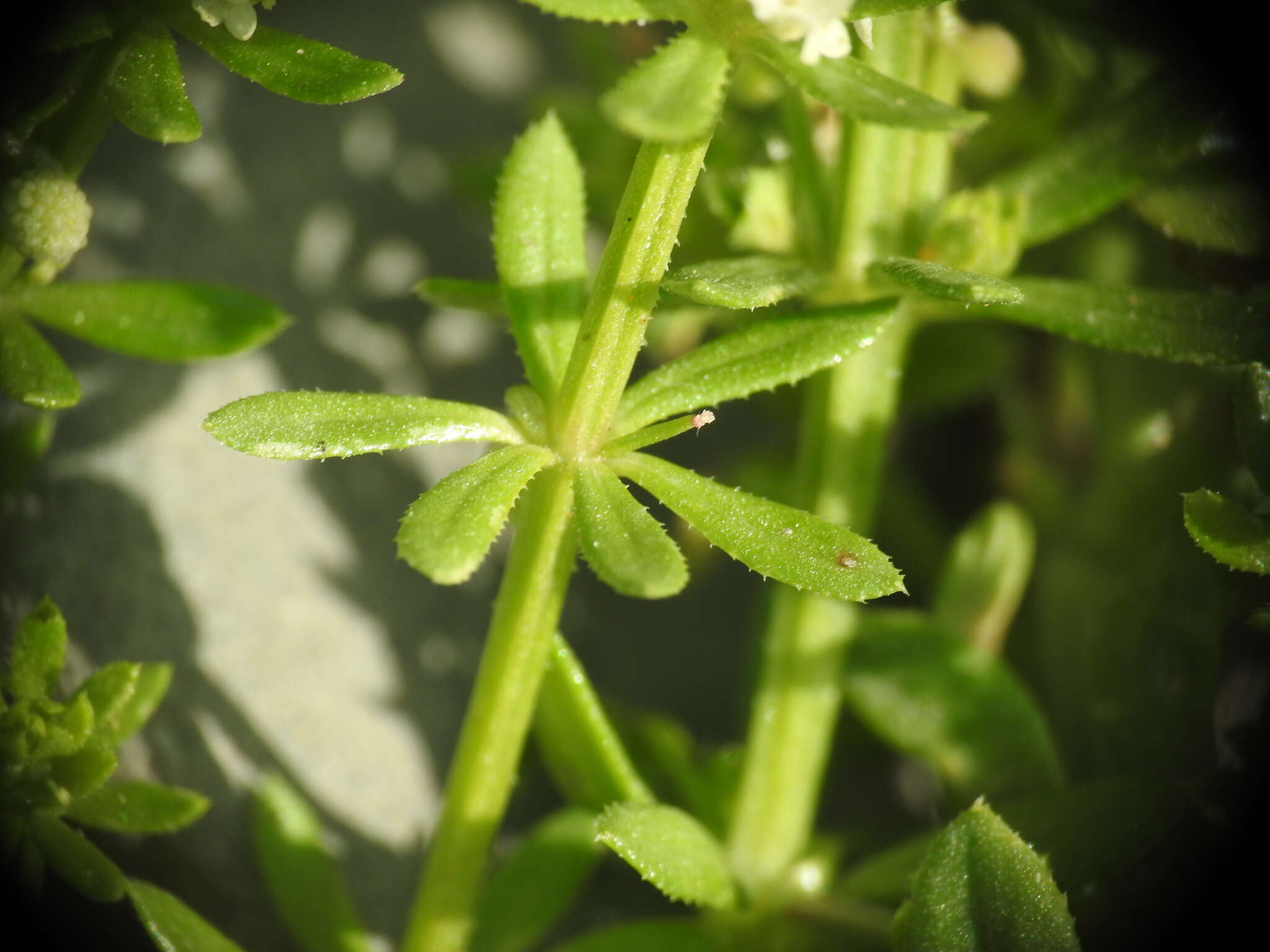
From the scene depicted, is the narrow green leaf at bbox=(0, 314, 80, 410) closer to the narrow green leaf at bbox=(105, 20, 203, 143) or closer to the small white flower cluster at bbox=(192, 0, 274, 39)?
the narrow green leaf at bbox=(105, 20, 203, 143)

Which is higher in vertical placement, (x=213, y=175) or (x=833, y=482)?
(x=213, y=175)

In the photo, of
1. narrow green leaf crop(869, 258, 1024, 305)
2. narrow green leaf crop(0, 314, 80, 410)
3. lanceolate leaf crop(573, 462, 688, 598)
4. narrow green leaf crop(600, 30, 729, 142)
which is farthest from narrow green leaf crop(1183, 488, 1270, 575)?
narrow green leaf crop(0, 314, 80, 410)

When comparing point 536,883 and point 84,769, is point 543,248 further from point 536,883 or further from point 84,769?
point 536,883

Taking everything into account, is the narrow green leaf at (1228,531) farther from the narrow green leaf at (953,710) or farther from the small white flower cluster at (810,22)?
the small white flower cluster at (810,22)

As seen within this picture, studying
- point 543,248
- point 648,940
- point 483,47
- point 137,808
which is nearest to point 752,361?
point 543,248

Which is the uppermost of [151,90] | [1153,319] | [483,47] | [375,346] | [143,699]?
[483,47]
